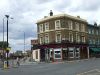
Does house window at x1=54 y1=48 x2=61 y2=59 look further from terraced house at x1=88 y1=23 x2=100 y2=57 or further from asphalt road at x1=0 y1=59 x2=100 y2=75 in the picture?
asphalt road at x1=0 y1=59 x2=100 y2=75

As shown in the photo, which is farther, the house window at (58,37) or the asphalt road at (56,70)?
the house window at (58,37)

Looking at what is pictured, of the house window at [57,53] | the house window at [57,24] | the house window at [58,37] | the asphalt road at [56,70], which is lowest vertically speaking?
the asphalt road at [56,70]

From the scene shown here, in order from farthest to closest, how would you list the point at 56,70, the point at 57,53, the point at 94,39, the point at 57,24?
the point at 94,39 → the point at 57,24 → the point at 57,53 → the point at 56,70

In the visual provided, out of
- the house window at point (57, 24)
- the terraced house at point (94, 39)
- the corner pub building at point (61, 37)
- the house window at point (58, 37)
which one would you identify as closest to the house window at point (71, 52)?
the corner pub building at point (61, 37)

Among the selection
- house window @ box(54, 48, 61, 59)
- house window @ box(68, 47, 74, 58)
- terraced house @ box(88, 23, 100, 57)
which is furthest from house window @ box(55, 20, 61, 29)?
terraced house @ box(88, 23, 100, 57)

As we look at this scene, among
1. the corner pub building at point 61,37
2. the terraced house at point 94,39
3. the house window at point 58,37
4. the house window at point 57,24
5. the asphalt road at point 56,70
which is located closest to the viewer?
the asphalt road at point 56,70

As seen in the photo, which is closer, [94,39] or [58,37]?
[58,37]

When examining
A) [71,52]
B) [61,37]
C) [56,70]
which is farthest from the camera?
[71,52]

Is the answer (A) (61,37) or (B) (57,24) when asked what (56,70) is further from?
(B) (57,24)

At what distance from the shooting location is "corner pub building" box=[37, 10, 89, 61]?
72438 mm

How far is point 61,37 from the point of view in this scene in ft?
237

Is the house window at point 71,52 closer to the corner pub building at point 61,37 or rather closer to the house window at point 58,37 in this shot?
the corner pub building at point 61,37

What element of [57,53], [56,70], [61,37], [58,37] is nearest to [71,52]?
[57,53]

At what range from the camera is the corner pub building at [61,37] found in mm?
72438
